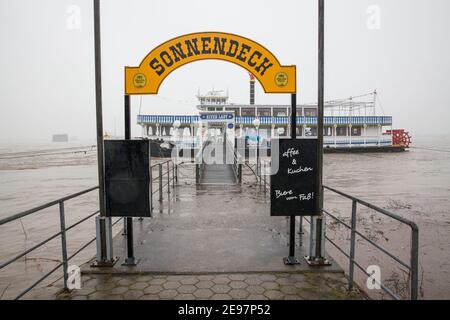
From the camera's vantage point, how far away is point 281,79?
4.31 metres

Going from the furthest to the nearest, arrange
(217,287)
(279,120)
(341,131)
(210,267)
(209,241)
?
(341,131)
(279,120)
(209,241)
(210,267)
(217,287)

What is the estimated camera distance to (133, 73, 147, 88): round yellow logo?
4261mm

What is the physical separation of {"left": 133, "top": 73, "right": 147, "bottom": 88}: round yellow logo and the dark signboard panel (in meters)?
0.88

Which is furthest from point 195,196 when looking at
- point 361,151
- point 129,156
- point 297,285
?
point 361,151

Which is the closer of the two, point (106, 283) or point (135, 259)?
point (106, 283)

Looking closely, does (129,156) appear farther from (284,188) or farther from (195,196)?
(195,196)

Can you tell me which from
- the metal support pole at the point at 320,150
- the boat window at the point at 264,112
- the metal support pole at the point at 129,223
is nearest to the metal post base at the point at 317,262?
the metal support pole at the point at 320,150

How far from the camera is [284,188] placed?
429cm

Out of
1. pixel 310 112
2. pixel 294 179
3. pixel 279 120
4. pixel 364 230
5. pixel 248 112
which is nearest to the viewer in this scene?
pixel 294 179

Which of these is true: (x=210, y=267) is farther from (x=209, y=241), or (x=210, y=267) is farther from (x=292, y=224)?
(x=292, y=224)

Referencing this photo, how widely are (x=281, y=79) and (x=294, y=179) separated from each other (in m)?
1.47

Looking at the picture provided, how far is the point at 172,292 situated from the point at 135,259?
1109mm

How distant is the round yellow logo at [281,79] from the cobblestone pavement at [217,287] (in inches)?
105

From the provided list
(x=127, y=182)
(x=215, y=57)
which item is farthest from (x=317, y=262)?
(x=215, y=57)
